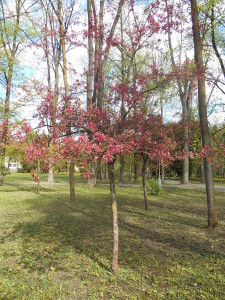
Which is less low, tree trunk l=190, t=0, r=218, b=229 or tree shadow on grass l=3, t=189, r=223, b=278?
tree trunk l=190, t=0, r=218, b=229

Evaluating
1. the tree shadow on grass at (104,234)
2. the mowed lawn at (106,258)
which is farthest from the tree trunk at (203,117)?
the tree shadow on grass at (104,234)

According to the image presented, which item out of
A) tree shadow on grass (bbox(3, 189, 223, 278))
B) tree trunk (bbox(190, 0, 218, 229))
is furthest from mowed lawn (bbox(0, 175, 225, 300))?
tree trunk (bbox(190, 0, 218, 229))

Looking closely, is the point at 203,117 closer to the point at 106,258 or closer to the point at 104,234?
the point at 104,234

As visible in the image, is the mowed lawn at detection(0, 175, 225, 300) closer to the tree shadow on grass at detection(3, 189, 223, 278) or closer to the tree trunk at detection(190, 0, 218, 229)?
the tree shadow on grass at detection(3, 189, 223, 278)

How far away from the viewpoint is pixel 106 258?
15.7 feet

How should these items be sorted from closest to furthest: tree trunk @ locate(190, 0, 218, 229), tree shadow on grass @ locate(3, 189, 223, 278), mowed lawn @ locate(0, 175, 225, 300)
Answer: mowed lawn @ locate(0, 175, 225, 300), tree shadow on grass @ locate(3, 189, 223, 278), tree trunk @ locate(190, 0, 218, 229)

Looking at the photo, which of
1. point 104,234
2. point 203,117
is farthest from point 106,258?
point 203,117

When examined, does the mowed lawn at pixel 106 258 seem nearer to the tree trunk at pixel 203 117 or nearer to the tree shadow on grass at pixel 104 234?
the tree shadow on grass at pixel 104 234

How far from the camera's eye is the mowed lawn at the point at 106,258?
3598 millimetres

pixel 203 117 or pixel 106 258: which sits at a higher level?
pixel 203 117

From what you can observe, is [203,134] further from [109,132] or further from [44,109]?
[44,109]

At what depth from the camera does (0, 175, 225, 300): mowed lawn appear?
360cm

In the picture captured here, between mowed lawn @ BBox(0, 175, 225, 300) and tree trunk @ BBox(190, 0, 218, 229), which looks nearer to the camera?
mowed lawn @ BBox(0, 175, 225, 300)

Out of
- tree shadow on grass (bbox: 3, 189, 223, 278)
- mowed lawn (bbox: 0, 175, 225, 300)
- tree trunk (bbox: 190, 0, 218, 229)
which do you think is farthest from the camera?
tree trunk (bbox: 190, 0, 218, 229)
